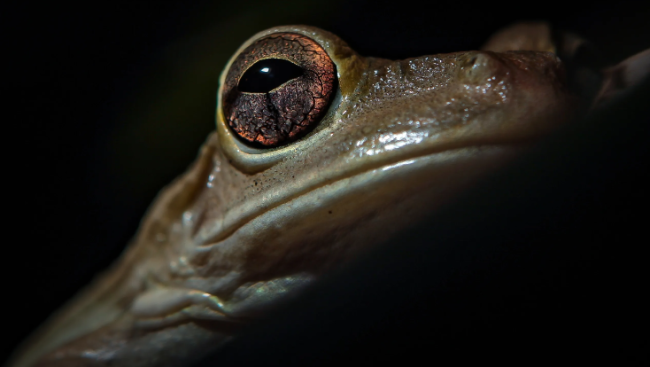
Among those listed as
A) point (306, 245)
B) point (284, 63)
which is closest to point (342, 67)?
point (284, 63)

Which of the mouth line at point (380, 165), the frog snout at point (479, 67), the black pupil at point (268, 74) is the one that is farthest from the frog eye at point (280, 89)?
the frog snout at point (479, 67)

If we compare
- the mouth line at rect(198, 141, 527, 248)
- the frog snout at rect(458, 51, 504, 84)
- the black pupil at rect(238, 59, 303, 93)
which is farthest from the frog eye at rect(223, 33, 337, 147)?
the frog snout at rect(458, 51, 504, 84)

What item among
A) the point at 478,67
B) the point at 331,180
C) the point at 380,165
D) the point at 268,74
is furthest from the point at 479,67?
the point at 268,74

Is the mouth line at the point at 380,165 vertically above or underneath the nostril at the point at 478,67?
underneath

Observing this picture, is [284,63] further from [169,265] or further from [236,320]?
[169,265]

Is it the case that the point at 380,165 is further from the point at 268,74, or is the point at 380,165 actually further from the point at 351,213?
the point at 268,74

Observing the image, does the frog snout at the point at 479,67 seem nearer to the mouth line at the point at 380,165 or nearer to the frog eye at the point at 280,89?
the mouth line at the point at 380,165
